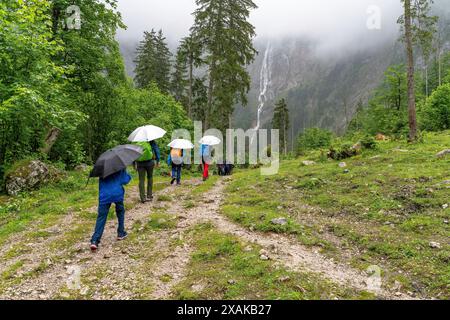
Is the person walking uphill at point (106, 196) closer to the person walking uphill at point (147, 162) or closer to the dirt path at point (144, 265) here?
the dirt path at point (144, 265)

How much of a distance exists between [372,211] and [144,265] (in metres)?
6.30

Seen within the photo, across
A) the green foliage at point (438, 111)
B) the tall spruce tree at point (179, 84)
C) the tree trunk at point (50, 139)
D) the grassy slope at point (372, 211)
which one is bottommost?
the grassy slope at point (372, 211)

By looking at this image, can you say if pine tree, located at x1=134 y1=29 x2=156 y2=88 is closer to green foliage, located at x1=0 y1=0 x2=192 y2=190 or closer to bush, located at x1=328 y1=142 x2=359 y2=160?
green foliage, located at x1=0 y1=0 x2=192 y2=190

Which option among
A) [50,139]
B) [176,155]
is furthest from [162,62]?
[176,155]

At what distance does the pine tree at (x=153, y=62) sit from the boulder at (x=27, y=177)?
3121cm

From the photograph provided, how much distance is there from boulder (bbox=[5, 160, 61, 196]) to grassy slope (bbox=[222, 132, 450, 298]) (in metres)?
8.01

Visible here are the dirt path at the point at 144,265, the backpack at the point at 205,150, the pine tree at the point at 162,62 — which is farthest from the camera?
the pine tree at the point at 162,62

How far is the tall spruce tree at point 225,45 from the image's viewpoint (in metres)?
24.4

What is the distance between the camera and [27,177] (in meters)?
12.8

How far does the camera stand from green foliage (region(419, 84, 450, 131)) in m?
25.2

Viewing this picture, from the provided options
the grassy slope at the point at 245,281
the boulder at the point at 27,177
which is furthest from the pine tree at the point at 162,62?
the grassy slope at the point at 245,281

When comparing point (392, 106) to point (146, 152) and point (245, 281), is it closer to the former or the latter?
point (146, 152)

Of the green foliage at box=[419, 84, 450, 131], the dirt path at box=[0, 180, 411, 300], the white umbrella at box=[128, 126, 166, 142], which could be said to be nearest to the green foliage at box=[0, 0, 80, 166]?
the white umbrella at box=[128, 126, 166, 142]
